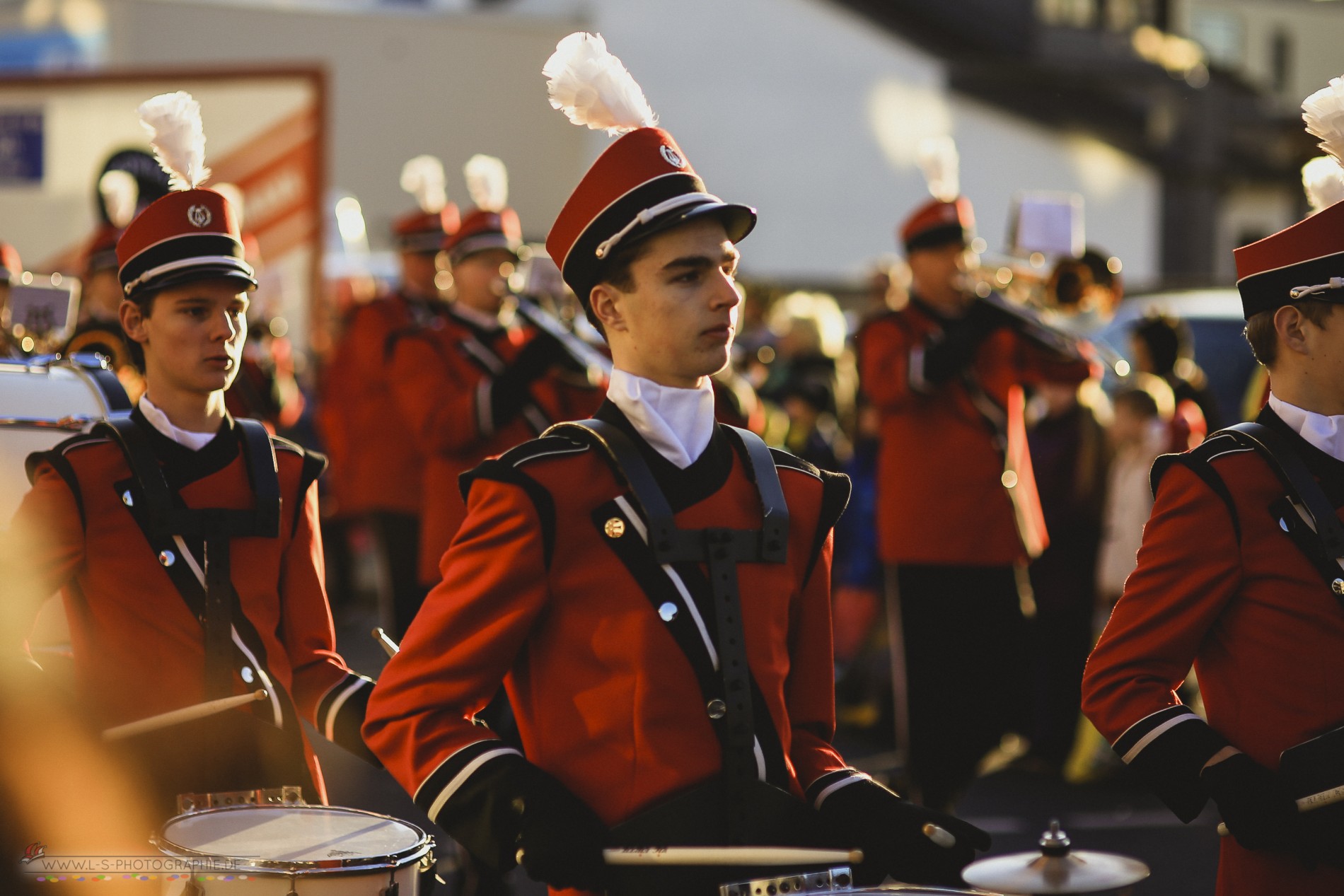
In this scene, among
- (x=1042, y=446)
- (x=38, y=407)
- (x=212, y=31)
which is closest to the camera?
(x=38, y=407)

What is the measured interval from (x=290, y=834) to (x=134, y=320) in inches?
50.9

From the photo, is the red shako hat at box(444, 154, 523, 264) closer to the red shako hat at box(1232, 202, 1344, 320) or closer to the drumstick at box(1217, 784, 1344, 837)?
the red shako hat at box(1232, 202, 1344, 320)

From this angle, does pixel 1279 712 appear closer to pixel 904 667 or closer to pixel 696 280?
pixel 696 280

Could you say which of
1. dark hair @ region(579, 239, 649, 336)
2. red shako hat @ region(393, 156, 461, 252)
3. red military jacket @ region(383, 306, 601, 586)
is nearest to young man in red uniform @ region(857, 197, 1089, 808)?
red military jacket @ region(383, 306, 601, 586)

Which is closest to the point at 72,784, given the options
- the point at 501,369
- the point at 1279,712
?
the point at 1279,712

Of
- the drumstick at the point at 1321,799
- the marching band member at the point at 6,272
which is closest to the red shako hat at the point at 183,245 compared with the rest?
the drumstick at the point at 1321,799

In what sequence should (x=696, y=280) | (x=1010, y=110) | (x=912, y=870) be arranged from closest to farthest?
(x=912, y=870)
(x=696, y=280)
(x=1010, y=110)

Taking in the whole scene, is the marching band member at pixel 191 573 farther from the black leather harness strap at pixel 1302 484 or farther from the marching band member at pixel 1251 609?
the black leather harness strap at pixel 1302 484

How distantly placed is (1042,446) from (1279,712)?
5447 millimetres

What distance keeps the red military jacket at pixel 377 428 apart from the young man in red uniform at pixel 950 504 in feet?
6.09

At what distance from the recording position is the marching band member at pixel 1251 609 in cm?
297

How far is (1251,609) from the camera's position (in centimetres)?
306

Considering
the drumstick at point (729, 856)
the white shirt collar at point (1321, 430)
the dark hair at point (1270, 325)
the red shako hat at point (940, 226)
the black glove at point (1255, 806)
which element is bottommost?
the black glove at point (1255, 806)

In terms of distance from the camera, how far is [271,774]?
354 cm
